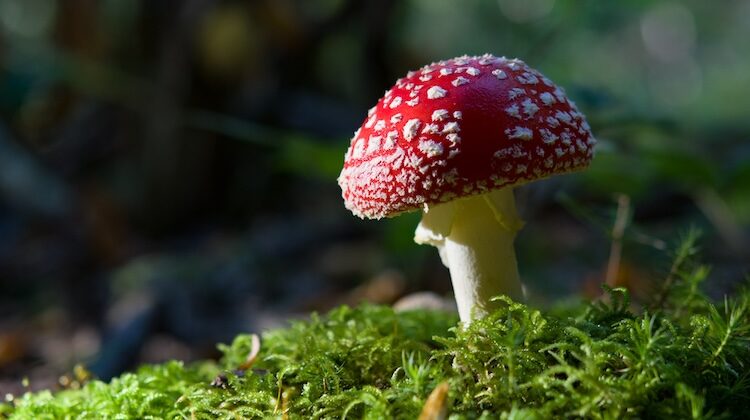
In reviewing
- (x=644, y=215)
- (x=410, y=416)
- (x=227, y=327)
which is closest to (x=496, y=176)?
(x=410, y=416)

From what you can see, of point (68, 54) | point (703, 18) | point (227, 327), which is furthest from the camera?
point (703, 18)

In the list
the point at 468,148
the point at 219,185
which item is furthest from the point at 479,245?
the point at 219,185

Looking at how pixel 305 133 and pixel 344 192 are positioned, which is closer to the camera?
pixel 344 192

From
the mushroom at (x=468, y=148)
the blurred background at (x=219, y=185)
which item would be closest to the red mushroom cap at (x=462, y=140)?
the mushroom at (x=468, y=148)

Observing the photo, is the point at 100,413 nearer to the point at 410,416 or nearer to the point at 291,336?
the point at 291,336

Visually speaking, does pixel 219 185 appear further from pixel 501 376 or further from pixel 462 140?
pixel 501 376

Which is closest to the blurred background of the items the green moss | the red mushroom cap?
the green moss

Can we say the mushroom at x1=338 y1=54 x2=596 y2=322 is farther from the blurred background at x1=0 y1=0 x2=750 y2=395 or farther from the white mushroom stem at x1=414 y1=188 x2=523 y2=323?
the blurred background at x1=0 y1=0 x2=750 y2=395

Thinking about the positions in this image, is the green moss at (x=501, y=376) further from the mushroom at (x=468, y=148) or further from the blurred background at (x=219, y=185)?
the blurred background at (x=219, y=185)
